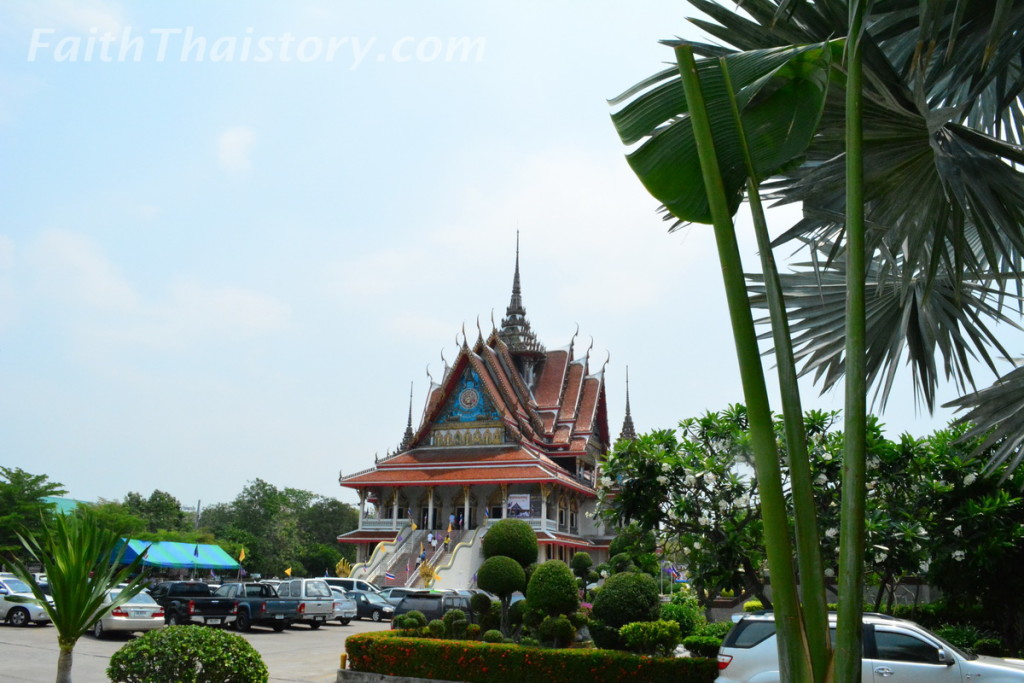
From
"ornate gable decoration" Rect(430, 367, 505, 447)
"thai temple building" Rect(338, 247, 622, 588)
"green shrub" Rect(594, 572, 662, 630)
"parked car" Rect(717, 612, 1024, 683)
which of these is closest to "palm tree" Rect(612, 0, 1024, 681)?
"parked car" Rect(717, 612, 1024, 683)

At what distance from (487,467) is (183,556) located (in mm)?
13437

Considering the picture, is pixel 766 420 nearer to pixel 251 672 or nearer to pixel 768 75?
pixel 768 75

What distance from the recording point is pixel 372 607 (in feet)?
87.5

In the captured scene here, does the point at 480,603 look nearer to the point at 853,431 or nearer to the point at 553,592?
the point at 553,592

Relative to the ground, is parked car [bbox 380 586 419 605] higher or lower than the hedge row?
lower

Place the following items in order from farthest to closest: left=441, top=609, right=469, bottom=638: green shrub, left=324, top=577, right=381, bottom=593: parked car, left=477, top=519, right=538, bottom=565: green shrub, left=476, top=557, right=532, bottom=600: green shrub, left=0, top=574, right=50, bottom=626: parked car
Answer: left=324, top=577, right=381, bottom=593: parked car → left=0, top=574, right=50, bottom=626: parked car → left=477, top=519, right=538, bottom=565: green shrub → left=476, top=557, right=532, bottom=600: green shrub → left=441, top=609, right=469, bottom=638: green shrub

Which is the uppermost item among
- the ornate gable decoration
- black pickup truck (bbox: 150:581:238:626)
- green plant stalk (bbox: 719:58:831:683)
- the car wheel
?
the ornate gable decoration

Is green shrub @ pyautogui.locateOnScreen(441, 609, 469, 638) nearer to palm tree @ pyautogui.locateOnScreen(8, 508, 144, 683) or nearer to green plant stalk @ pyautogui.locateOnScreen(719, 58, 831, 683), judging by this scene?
palm tree @ pyautogui.locateOnScreen(8, 508, 144, 683)

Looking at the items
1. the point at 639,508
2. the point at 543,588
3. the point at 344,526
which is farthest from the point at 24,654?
the point at 344,526

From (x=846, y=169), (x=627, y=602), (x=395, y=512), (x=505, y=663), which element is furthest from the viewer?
(x=395, y=512)

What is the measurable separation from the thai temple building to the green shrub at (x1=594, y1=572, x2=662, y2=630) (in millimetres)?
19429

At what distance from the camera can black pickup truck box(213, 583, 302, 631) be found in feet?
66.2

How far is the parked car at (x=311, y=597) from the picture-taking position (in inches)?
852

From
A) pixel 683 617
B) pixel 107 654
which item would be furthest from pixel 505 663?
pixel 107 654
